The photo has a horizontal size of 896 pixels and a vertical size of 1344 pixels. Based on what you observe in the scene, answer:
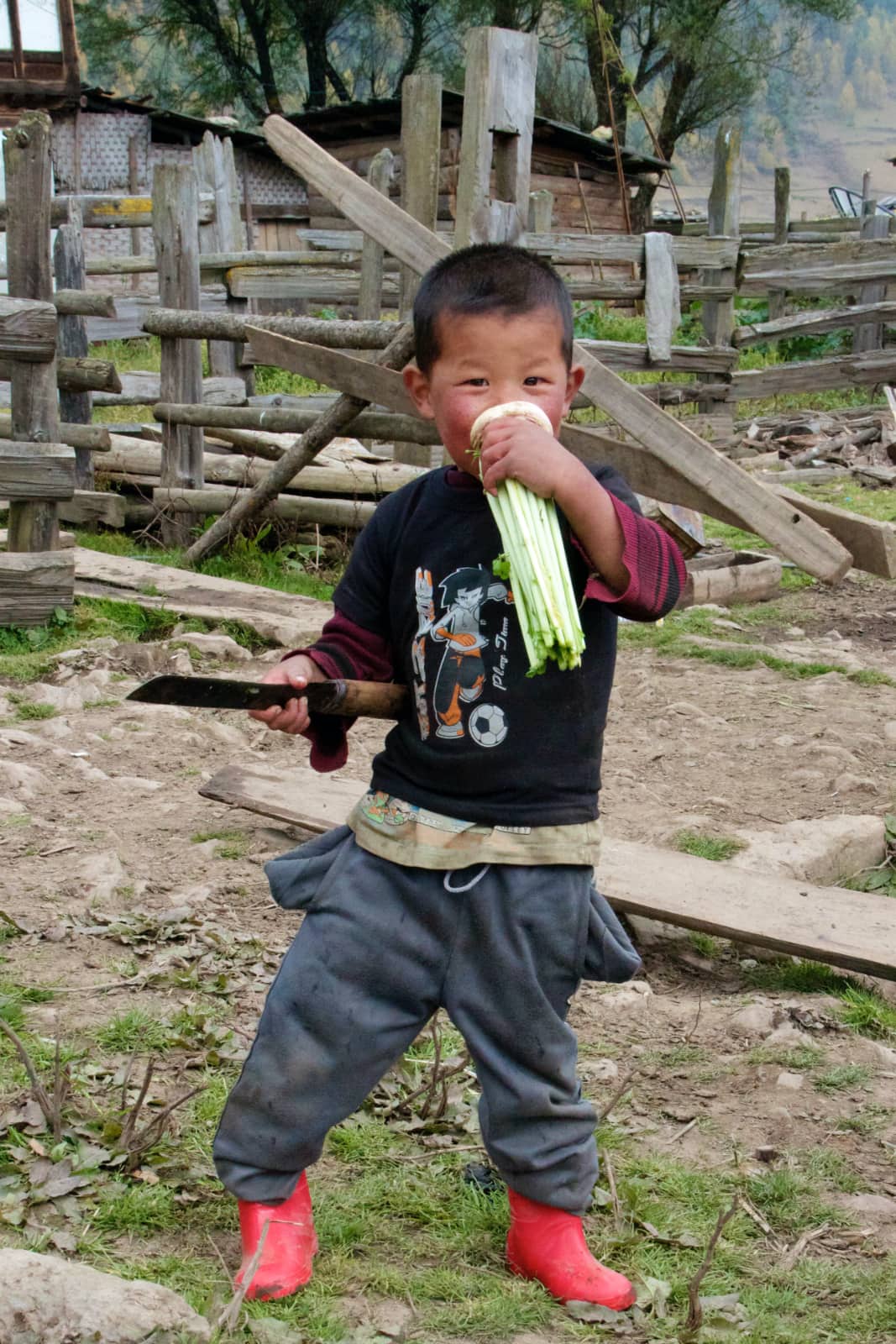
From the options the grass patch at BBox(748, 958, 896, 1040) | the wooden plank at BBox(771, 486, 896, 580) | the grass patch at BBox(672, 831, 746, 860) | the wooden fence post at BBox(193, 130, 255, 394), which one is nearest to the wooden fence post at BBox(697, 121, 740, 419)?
the wooden fence post at BBox(193, 130, 255, 394)

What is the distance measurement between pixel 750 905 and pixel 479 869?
1.48m

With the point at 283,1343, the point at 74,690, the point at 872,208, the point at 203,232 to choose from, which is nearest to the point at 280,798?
the point at 74,690

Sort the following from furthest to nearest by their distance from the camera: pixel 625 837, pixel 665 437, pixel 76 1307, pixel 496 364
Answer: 1. pixel 665 437
2. pixel 625 837
3. pixel 496 364
4. pixel 76 1307

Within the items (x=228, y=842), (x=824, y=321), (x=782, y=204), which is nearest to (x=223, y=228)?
(x=824, y=321)

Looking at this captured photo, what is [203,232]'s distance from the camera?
12328 millimetres

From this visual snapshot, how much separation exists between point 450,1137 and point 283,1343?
0.72 m

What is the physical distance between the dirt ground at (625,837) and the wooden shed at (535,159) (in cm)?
2084

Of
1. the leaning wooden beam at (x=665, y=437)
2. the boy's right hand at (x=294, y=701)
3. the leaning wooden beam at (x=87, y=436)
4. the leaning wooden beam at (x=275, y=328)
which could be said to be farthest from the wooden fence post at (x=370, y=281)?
the boy's right hand at (x=294, y=701)

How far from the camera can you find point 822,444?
12367 millimetres

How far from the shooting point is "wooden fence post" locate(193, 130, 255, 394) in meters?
10.7

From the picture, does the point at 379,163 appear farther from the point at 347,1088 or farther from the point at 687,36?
the point at 687,36

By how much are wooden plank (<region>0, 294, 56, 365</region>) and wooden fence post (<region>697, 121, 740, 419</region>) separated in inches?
253

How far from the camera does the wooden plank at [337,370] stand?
612cm

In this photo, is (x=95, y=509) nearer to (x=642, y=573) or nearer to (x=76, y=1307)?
(x=642, y=573)
